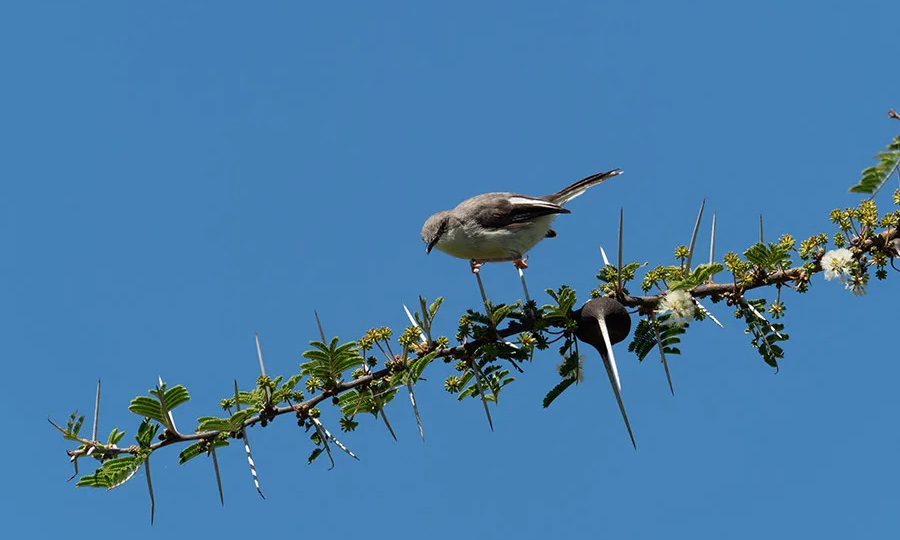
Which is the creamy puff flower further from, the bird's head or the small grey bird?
the bird's head

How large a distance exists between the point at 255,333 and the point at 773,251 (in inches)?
165

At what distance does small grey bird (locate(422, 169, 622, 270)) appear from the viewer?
33.0 ft

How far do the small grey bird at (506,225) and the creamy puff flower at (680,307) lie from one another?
389 cm

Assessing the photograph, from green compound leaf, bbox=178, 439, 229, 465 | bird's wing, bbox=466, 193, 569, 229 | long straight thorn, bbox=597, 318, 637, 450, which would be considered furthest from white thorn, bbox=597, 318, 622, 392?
bird's wing, bbox=466, 193, 569, 229

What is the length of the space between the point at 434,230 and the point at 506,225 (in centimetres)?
109

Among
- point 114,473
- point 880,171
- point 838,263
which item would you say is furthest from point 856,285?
point 114,473

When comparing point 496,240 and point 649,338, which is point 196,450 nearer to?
point 649,338

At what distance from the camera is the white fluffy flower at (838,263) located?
19.4 feet

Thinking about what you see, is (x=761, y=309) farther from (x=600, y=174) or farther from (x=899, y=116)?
(x=600, y=174)

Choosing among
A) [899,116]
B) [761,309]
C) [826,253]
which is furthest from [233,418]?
[899,116]

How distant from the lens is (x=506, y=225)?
1017 centimetres

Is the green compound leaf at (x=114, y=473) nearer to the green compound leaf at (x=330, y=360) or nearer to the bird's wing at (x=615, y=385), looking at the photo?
the green compound leaf at (x=330, y=360)

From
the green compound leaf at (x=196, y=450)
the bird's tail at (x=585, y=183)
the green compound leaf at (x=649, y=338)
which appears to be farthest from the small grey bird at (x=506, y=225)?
the green compound leaf at (x=196, y=450)

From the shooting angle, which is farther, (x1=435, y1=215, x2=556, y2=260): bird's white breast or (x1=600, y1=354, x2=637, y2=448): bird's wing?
(x1=435, y1=215, x2=556, y2=260): bird's white breast
